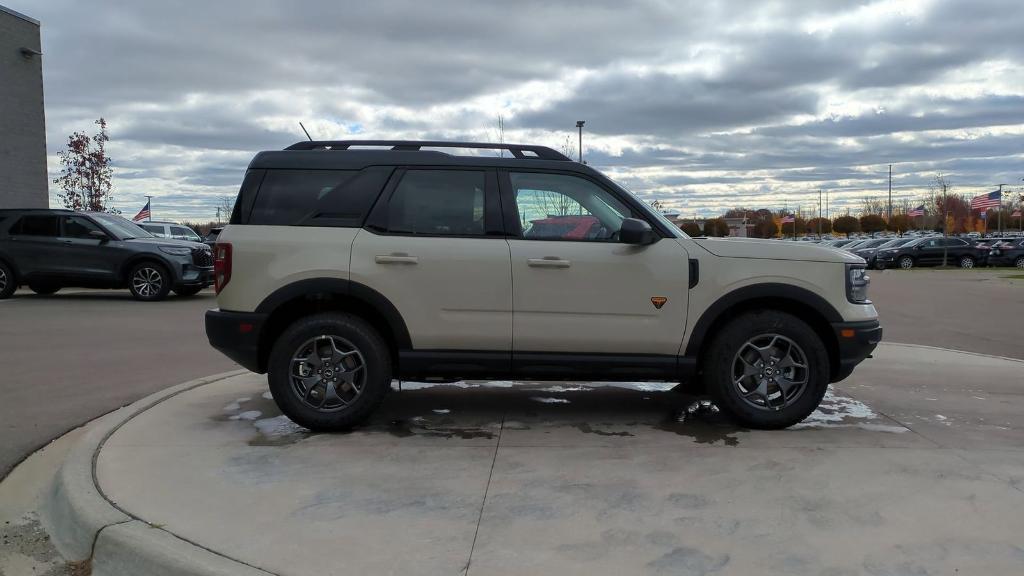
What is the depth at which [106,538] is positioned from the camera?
352cm

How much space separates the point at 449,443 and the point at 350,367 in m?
0.86

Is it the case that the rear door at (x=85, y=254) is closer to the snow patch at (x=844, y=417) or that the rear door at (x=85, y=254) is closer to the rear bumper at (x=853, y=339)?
the snow patch at (x=844, y=417)

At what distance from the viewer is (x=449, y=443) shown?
16.5 ft

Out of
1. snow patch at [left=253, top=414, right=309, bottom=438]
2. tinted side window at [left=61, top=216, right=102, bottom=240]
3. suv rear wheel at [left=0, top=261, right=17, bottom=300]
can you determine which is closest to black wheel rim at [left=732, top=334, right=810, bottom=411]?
snow patch at [left=253, top=414, right=309, bottom=438]

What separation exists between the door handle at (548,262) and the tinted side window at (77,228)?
41.1ft

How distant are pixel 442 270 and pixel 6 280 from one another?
1351cm

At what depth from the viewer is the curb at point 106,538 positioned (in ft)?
10.8

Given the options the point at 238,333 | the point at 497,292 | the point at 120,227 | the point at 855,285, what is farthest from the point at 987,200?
the point at 238,333

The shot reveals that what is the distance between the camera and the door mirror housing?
4.97m

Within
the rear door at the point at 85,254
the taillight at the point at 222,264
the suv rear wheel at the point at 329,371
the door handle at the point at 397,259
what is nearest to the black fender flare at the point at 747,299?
the door handle at the point at 397,259

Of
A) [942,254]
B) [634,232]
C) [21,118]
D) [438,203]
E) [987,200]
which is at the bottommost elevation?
[942,254]

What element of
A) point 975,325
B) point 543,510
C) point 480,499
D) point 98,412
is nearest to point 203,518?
point 480,499

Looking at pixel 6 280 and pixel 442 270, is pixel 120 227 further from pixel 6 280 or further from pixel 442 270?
pixel 442 270

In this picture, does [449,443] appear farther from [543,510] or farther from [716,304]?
[716,304]
